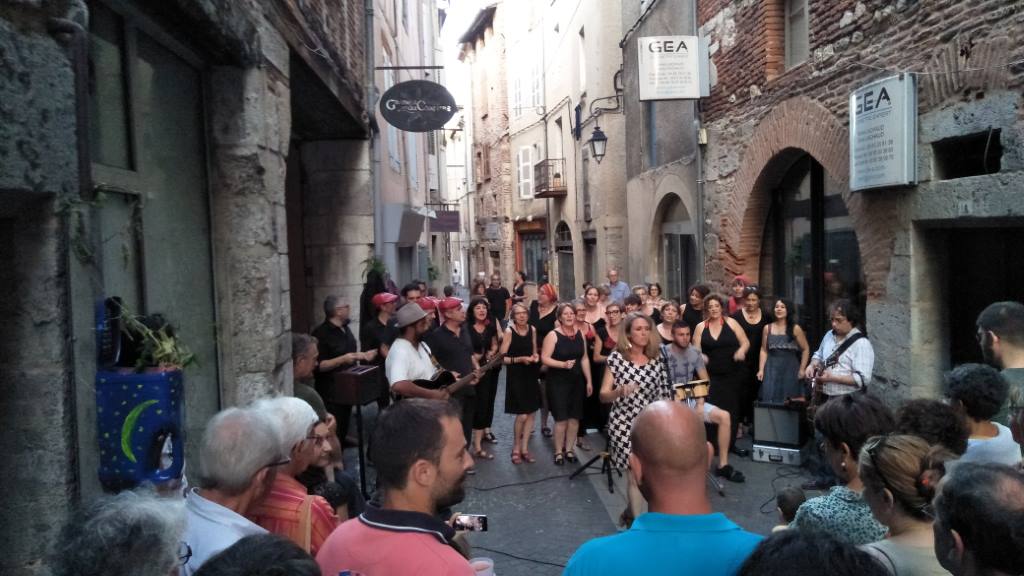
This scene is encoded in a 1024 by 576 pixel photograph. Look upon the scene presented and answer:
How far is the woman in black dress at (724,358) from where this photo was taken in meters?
7.38

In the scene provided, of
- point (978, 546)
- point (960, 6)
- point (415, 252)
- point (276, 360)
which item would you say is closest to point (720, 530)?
point (978, 546)

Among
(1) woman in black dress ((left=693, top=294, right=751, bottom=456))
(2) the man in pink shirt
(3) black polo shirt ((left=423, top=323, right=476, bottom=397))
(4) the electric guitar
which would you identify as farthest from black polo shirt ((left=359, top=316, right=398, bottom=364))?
(2) the man in pink shirt

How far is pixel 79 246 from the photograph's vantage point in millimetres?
2785

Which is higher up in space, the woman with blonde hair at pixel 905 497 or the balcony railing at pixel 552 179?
the balcony railing at pixel 552 179

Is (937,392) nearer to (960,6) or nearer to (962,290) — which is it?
(962,290)

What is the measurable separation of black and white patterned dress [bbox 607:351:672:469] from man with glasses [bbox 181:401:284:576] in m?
3.59

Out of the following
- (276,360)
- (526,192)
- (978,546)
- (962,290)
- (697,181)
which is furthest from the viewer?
(526,192)

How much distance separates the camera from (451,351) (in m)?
7.01

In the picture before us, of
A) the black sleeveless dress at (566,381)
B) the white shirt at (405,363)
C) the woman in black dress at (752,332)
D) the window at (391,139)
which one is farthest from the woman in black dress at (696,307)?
the window at (391,139)

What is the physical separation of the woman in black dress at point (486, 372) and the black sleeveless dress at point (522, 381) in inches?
9.7

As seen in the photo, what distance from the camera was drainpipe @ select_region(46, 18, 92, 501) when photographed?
2.65 m

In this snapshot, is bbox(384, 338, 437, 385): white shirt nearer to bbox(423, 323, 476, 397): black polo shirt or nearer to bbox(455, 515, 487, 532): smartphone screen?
bbox(423, 323, 476, 397): black polo shirt

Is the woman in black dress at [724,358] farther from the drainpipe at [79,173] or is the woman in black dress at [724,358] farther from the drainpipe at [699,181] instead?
the drainpipe at [79,173]

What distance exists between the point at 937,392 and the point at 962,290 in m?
0.88
